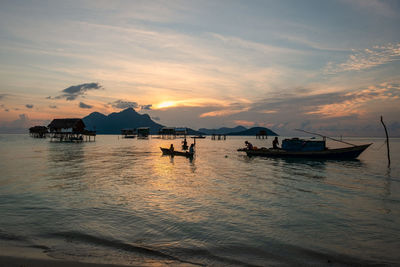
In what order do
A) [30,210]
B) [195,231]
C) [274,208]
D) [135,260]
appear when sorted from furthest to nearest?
[274,208] < [30,210] < [195,231] < [135,260]

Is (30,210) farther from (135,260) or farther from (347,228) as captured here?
(347,228)

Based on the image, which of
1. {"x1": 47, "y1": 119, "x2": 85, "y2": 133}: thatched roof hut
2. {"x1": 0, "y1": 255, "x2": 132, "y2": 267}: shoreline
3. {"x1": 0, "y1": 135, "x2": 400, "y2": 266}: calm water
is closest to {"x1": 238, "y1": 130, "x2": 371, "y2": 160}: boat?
{"x1": 0, "y1": 135, "x2": 400, "y2": 266}: calm water

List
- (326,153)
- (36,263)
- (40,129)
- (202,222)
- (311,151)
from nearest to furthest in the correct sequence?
(36,263) → (202,222) → (326,153) → (311,151) → (40,129)

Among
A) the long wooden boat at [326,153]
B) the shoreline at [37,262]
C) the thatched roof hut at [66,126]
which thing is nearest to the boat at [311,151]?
the long wooden boat at [326,153]

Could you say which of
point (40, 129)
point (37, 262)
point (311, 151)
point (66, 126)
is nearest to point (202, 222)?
point (37, 262)

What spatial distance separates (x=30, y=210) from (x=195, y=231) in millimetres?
6944

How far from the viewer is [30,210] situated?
31.4 feet

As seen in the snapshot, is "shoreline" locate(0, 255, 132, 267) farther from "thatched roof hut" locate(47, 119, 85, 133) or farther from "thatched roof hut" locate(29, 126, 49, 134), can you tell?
"thatched roof hut" locate(29, 126, 49, 134)

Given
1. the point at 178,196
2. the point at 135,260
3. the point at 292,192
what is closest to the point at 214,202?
the point at 178,196

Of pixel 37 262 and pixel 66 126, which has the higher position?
pixel 66 126

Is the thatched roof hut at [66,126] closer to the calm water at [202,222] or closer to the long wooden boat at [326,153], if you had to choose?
the long wooden boat at [326,153]

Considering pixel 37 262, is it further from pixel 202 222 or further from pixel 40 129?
pixel 40 129

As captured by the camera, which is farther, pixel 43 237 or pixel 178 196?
pixel 178 196

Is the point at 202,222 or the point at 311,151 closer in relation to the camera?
the point at 202,222
